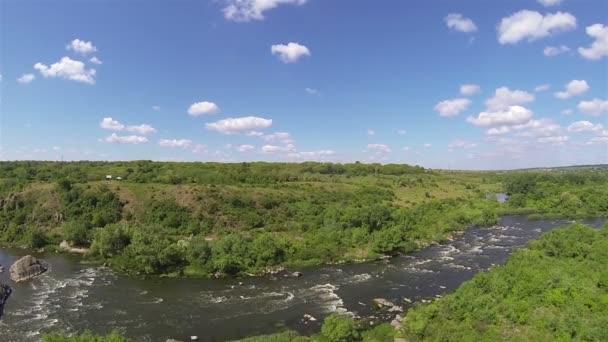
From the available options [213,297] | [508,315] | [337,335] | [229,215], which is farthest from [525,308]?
[229,215]

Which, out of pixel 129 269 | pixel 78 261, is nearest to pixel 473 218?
pixel 129 269

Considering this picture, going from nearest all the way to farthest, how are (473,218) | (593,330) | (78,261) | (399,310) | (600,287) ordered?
(593,330) → (600,287) → (399,310) → (78,261) → (473,218)

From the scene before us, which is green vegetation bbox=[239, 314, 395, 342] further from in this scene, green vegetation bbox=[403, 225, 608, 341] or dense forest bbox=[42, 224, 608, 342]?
green vegetation bbox=[403, 225, 608, 341]

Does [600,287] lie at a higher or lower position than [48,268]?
higher

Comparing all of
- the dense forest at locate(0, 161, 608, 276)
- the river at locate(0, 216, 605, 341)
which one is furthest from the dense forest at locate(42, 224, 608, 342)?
the dense forest at locate(0, 161, 608, 276)

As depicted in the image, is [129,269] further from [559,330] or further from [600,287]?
[600,287]

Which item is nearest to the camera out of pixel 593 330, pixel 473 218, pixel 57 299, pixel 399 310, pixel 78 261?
pixel 593 330

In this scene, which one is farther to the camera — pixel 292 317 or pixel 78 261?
pixel 78 261
